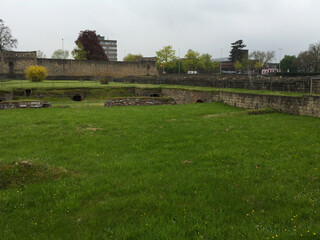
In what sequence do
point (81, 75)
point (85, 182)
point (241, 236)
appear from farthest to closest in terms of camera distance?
point (81, 75) < point (85, 182) < point (241, 236)

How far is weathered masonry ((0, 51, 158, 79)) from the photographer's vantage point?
4469 centimetres

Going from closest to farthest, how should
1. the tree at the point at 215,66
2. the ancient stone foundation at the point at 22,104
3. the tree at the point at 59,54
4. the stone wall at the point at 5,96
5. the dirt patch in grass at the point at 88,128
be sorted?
1. the dirt patch in grass at the point at 88,128
2. the ancient stone foundation at the point at 22,104
3. the stone wall at the point at 5,96
4. the tree at the point at 215,66
5. the tree at the point at 59,54

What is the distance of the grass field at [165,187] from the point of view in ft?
11.0

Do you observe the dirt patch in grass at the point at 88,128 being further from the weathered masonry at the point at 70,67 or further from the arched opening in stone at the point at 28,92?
the weathered masonry at the point at 70,67

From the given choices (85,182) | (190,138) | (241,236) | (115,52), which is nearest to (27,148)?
(85,182)

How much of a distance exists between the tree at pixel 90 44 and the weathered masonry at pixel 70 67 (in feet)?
50.7

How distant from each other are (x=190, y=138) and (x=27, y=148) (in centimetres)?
475

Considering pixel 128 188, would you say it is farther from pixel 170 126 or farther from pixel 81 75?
pixel 81 75

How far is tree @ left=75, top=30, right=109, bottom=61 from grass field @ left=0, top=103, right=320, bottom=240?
193 feet

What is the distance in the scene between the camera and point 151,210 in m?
3.79

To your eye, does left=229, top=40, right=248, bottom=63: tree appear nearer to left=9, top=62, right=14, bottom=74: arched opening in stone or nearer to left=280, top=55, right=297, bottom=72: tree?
left=280, top=55, right=297, bottom=72: tree

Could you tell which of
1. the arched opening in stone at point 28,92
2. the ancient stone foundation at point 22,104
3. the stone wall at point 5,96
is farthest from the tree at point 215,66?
the ancient stone foundation at point 22,104

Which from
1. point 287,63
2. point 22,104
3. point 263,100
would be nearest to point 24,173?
point 263,100

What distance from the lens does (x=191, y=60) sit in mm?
68062
